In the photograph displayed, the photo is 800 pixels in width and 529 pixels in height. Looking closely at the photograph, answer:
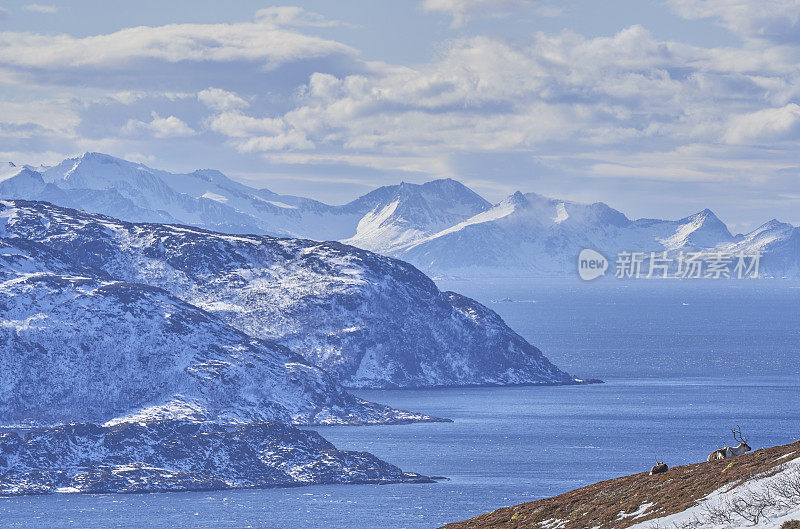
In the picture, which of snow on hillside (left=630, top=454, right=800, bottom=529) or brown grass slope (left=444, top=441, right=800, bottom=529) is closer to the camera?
snow on hillside (left=630, top=454, right=800, bottom=529)

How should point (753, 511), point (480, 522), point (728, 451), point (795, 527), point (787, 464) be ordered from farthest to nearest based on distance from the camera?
point (480, 522)
point (728, 451)
point (787, 464)
point (753, 511)
point (795, 527)

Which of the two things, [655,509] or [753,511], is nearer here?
[753,511]

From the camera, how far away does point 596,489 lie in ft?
242

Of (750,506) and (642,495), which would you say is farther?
(642,495)

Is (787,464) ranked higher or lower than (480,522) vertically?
higher

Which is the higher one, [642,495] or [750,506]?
[750,506]

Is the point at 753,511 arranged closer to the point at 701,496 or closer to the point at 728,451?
the point at 701,496

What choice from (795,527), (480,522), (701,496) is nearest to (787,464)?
(701,496)

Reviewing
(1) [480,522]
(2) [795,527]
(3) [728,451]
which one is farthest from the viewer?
(1) [480,522]

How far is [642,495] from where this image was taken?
65812 mm

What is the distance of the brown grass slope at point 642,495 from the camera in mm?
60625

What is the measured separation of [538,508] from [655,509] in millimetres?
12612

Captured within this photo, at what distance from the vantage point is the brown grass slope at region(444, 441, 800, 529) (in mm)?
60625

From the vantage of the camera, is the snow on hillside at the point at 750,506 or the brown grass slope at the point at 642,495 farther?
the brown grass slope at the point at 642,495
